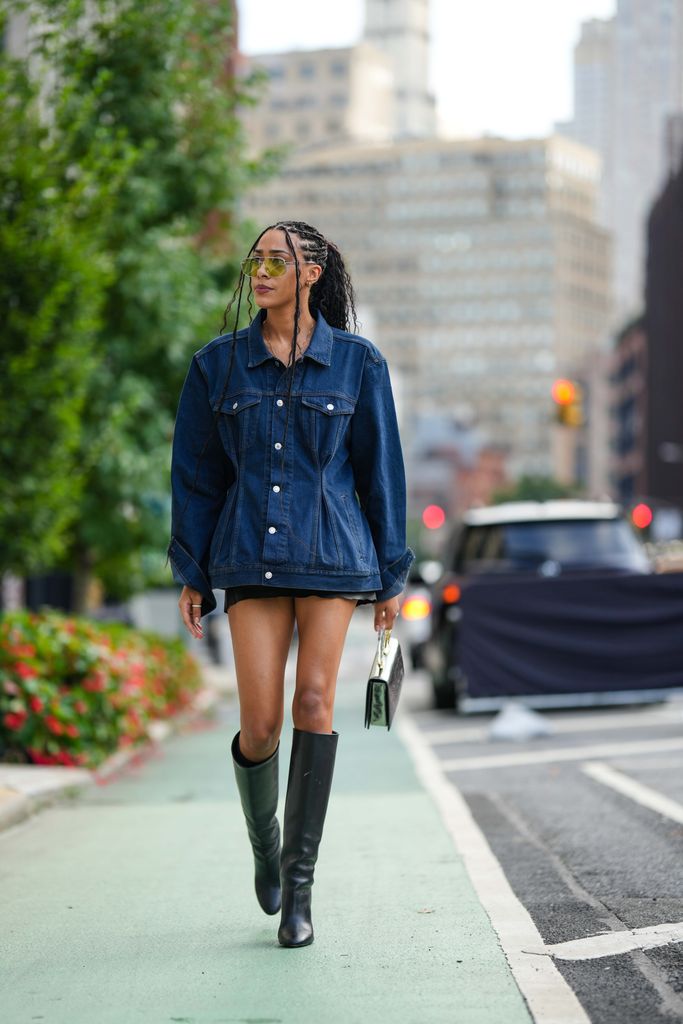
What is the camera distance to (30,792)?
8742 millimetres

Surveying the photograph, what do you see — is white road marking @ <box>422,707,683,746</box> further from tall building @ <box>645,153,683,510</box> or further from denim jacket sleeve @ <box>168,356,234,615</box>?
tall building @ <box>645,153,683,510</box>

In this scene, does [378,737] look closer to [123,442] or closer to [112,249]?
[123,442]

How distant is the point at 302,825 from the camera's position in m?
4.80

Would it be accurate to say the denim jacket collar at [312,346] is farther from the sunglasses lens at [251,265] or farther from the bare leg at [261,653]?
the bare leg at [261,653]

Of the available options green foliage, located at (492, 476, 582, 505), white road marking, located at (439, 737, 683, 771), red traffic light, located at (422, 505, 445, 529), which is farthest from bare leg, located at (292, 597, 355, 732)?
green foliage, located at (492, 476, 582, 505)

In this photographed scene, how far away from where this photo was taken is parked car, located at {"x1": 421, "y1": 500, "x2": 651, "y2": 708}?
15445mm

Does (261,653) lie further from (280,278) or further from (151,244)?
(151,244)

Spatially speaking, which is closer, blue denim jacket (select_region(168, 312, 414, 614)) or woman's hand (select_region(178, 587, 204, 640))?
blue denim jacket (select_region(168, 312, 414, 614))

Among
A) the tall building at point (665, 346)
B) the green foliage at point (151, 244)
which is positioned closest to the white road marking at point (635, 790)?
the green foliage at point (151, 244)

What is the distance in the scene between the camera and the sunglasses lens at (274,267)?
4.91 metres

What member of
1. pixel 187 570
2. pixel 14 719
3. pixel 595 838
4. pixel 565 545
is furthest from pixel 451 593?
pixel 187 570

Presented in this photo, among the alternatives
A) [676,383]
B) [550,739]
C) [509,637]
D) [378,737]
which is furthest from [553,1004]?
[676,383]

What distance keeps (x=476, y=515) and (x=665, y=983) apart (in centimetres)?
1177

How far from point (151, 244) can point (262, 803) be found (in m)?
11.2
